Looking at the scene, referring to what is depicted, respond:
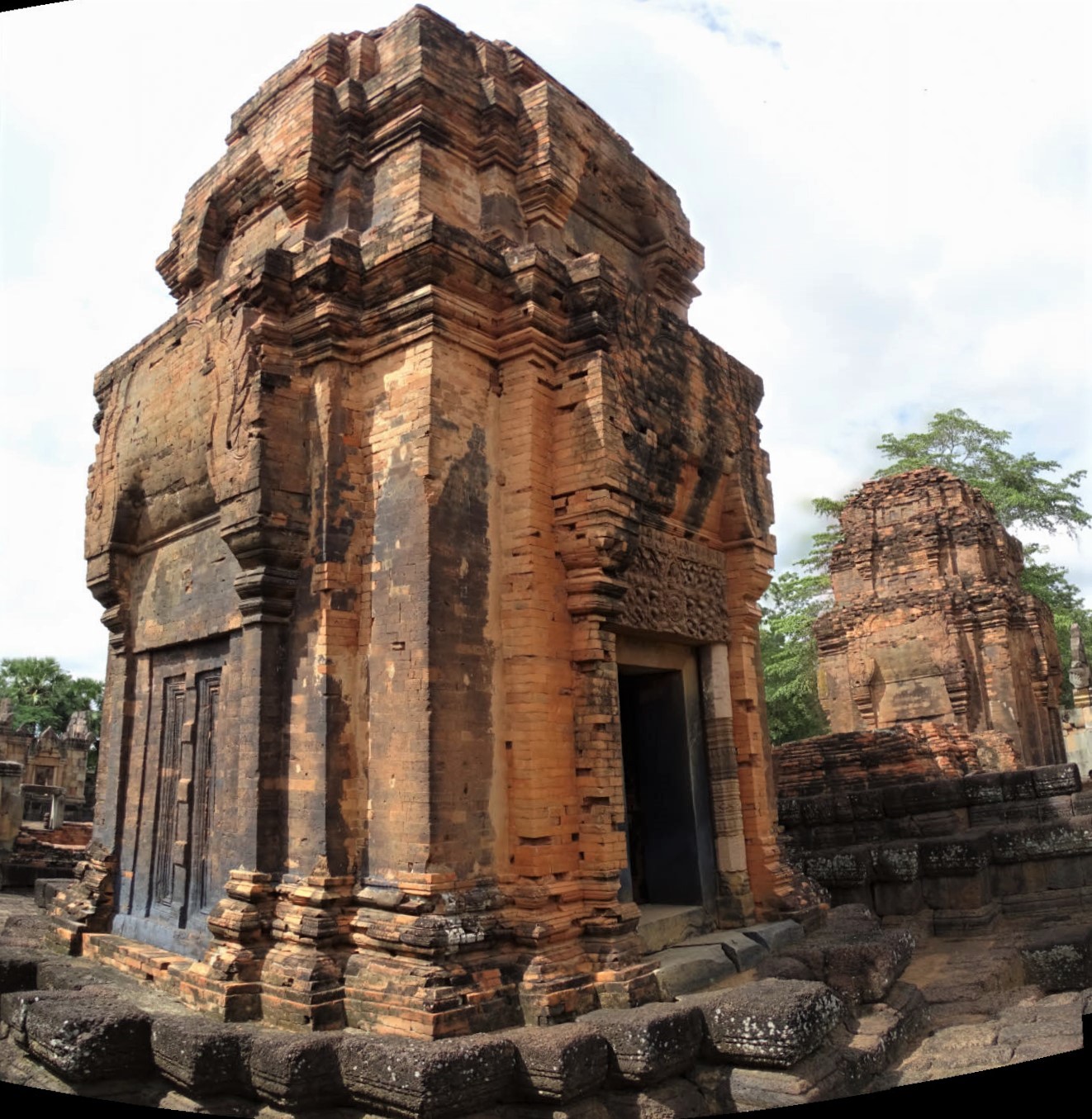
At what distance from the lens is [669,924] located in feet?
22.1

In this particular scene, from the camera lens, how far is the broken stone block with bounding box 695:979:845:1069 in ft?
15.5

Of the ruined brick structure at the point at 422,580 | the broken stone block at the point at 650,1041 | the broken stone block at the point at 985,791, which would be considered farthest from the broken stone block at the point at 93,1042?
the broken stone block at the point at 985,791

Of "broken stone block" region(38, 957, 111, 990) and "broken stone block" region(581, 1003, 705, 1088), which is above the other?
"broken stone block" region(38, 957, 111, 990)

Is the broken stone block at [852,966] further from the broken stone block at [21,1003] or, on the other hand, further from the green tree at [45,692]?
the green tree at [45,692]

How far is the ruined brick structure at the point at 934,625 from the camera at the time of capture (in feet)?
58.2

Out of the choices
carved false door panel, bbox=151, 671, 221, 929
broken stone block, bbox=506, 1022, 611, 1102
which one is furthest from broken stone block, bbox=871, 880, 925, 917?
carved false door panel, bbox=151, 671, 221, 929

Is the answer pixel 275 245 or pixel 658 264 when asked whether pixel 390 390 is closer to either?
pixel 275 245

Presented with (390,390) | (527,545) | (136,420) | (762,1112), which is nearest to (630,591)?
(527,545)

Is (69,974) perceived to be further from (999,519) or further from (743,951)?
(999,519)

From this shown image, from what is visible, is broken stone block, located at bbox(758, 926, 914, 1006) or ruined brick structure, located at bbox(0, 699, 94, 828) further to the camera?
ruined brick structure, located at bbox(0, 699, 94, 828)

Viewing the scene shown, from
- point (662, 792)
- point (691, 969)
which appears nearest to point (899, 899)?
point (662, 792)

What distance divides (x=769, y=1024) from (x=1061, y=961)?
143 inches

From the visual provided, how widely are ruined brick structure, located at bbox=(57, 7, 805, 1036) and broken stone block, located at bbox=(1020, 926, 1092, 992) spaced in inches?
72.4

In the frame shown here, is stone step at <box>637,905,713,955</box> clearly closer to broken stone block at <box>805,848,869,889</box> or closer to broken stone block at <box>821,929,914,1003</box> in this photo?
broken stone block at <box>821,929,914,1003</box>
